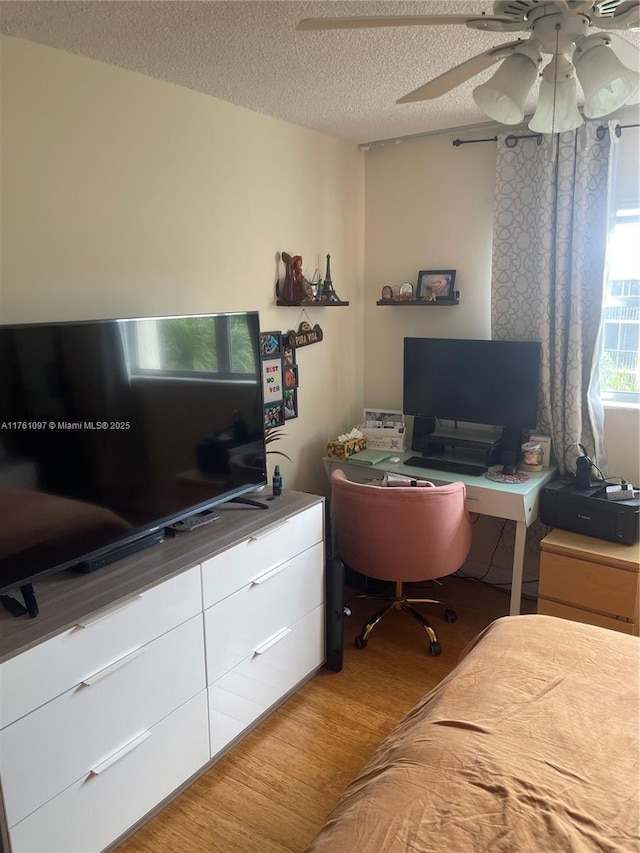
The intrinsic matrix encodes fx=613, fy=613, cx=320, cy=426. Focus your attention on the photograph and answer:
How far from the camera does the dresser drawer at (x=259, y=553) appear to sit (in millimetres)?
2070

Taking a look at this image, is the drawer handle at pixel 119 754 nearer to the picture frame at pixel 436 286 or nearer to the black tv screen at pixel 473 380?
the black tv screen at pixel 473 380

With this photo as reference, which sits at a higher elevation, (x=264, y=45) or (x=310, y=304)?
(x=264, y=45)

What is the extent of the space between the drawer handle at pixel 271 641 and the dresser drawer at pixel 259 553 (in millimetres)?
283

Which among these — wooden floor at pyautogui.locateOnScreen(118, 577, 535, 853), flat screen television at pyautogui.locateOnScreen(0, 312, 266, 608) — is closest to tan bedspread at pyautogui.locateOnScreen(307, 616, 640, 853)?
wooden floor at pyautogui.locateOnScreen(118, 577, 535, 853)

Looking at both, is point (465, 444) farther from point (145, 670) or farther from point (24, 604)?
point (24, 604)

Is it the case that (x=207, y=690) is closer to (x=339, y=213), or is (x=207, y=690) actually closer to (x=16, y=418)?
(x=16, y=418)

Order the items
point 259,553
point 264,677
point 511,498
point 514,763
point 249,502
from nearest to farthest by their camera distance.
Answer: point 514,763 → point 259,553 → point 264,677 → point 249,502 → point 511,498

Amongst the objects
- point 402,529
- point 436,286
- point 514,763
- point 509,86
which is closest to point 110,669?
point 514,763

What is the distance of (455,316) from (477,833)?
105 inches

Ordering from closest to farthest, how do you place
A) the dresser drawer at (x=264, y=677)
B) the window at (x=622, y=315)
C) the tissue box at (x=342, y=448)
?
the dresser drawer at (x=264, y=677) → the window at (x=622, y=315) → the tissue box at (x=342, y=448)

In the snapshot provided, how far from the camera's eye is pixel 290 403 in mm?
3188

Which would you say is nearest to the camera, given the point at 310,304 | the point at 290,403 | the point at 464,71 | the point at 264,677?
the point at 464,71

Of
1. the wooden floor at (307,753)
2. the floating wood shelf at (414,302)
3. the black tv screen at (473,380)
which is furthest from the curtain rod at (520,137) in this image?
the wooden floor at (307,753)

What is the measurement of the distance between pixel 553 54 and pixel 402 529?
1787mm
